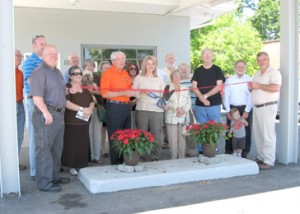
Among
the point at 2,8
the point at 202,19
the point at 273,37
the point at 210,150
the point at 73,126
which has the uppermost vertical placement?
the point at 273,37

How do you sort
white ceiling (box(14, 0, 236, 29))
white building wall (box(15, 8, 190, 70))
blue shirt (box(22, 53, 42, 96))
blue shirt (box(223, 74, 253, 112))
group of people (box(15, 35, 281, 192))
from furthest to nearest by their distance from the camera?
white building wall (box(15, 8, 190, 70))
white ceiling (box(14, 0, 236, 29))
blue shirt (box(223, 74, 253, 112))
blue shirt (box(22, 53, 42, 96))
group of people (box(15, 35, 281, 192))

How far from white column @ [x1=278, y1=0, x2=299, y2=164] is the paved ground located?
886 millimetres

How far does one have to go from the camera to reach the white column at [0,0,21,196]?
4699 millimetres

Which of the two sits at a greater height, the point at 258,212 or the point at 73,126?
the point at 73,126

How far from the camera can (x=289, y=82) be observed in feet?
21.0

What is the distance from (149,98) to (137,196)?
6.09 ft

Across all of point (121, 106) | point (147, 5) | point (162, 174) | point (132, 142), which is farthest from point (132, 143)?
point (147, 5)

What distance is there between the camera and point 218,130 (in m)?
5.86

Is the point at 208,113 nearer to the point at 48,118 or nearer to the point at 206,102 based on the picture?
the point at 206,102

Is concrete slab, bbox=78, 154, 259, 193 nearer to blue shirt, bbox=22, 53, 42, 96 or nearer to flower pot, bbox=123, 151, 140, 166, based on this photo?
flower pot, bbox=123, 151, 140, 166

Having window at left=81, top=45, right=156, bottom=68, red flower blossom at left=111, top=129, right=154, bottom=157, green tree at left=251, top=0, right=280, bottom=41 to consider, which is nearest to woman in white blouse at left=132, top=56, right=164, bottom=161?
red flower blossom at left=111, top=129, right=154, bottom=157

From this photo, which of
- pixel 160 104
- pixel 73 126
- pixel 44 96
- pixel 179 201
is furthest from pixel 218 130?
pixel 44 96

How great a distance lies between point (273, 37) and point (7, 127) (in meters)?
51.2

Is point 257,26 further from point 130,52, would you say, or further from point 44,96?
point 44,96
